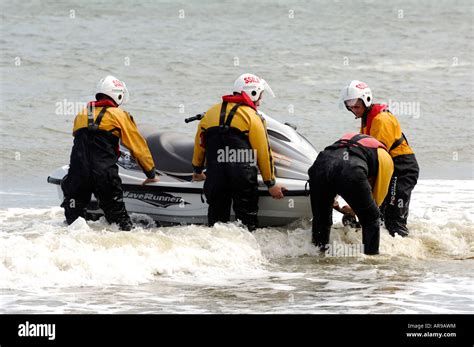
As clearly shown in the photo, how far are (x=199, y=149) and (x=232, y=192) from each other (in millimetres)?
592

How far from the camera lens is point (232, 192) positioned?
388 inches

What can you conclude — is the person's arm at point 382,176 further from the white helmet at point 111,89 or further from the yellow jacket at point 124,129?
the white helmet at point 111,89

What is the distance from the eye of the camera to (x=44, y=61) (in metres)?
25.2

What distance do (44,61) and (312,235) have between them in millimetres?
16788

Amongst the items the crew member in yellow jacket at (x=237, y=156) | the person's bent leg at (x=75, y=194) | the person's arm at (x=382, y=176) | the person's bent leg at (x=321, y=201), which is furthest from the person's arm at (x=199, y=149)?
the person's arm at (x=382, y=176)

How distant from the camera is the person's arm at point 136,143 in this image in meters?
9.91

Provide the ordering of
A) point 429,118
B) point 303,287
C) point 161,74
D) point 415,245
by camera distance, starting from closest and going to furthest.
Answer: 1. point 303,287
2. point 415,245
3. point 429,118
4. point 161,74

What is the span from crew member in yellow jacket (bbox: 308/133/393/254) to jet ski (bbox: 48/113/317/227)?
23.6 inches

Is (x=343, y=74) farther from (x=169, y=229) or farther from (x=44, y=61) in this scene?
(x=169, y=229)

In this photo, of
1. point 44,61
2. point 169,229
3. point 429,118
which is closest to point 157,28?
point 44,61

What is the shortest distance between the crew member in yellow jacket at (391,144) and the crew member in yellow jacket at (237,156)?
941 mm

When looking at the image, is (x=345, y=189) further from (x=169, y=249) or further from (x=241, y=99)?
(x=169, y=249)

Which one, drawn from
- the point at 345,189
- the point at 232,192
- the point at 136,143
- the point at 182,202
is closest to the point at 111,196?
the point at 136,143

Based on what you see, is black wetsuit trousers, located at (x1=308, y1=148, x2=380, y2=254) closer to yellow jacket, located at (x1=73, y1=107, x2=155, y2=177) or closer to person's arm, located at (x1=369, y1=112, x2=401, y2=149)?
person's arm, located at (x1=369, y1=112, x2=401, y2=149)
